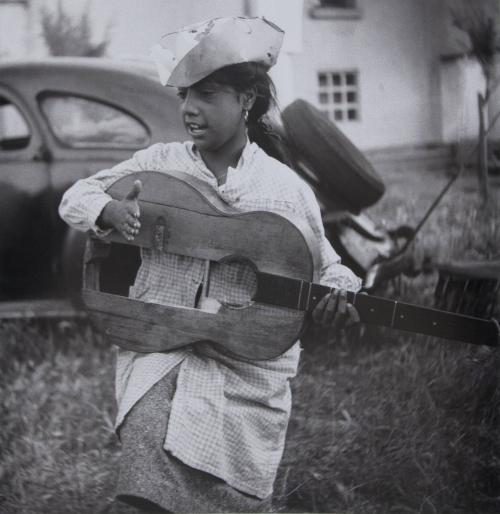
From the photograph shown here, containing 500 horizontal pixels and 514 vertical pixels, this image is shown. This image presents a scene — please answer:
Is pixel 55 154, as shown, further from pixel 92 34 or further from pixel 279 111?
pixel 279 111

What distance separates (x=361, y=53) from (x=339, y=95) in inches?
6.7

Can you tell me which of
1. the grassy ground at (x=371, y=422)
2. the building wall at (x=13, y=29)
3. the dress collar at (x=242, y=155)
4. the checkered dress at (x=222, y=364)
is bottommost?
the grassy ground at (x=371, y=422)

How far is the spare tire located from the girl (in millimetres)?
395

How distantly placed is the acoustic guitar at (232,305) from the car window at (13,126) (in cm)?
163

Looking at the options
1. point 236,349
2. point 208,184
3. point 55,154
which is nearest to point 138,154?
point 208,184

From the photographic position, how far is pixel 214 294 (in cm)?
247

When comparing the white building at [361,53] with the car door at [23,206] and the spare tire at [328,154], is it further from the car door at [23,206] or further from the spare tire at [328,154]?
the car door at [23,206]

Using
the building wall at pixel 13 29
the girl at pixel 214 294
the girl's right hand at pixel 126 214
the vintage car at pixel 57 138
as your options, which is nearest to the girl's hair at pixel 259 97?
the girl at pixel 214 294

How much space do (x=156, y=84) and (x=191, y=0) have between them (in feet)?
3.16

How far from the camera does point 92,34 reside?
3.19 metres

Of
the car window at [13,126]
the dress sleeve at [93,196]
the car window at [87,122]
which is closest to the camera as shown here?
the dress sleeve at [93,196]

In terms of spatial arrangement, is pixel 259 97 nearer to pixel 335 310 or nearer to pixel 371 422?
pixel 335 310

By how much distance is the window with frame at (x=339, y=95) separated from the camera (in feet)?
9.96

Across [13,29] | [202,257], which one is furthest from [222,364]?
[13,29]
